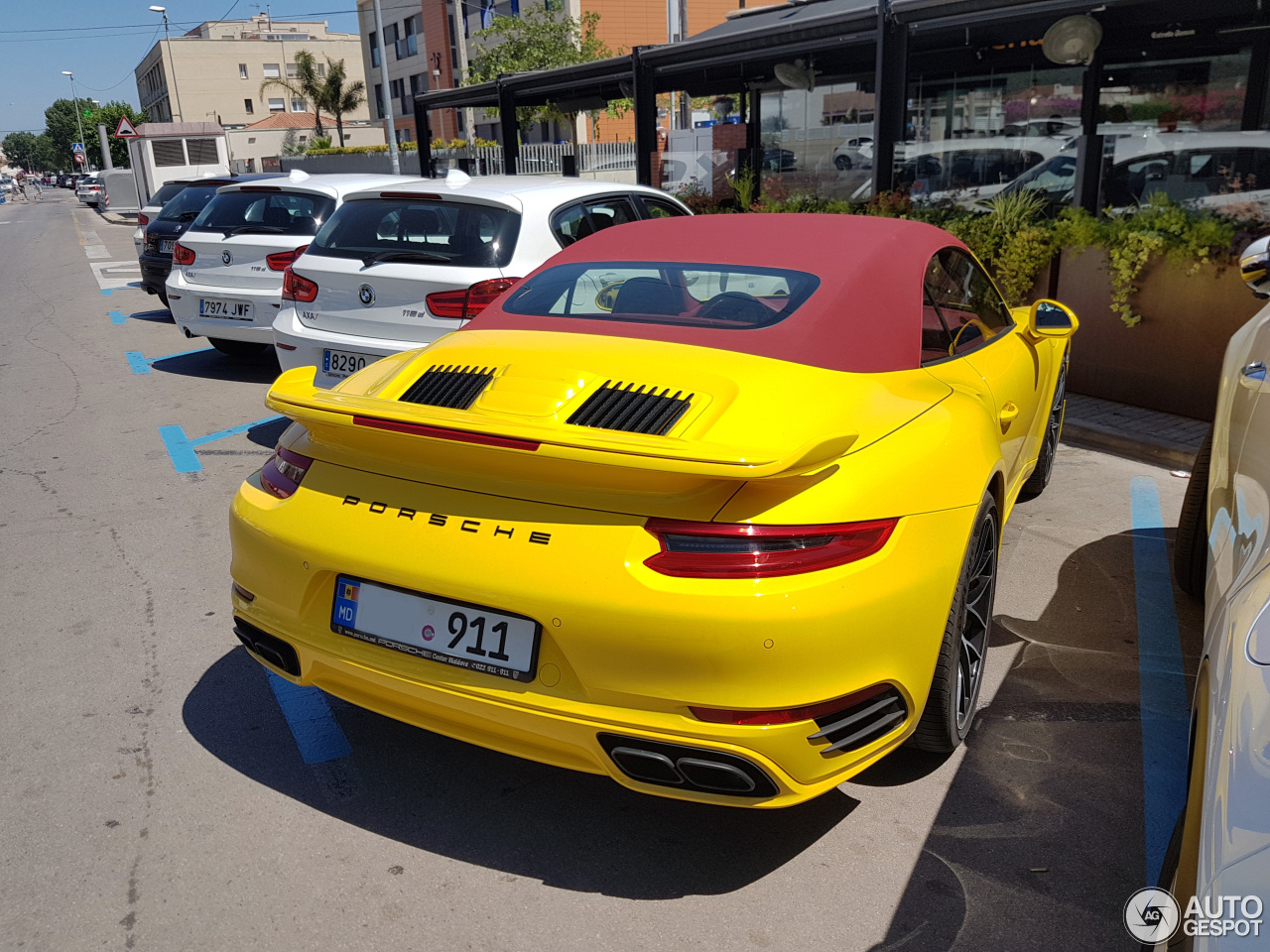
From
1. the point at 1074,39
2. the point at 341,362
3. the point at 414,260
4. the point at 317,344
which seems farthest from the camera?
the point at 1074,39

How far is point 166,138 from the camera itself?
49312mm

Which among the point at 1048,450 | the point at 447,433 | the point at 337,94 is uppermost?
the point at 337,94

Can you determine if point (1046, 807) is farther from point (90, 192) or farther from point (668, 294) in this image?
point (90, 192)

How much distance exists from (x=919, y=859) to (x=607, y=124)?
1757 inches

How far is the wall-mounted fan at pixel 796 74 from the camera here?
1452 cm

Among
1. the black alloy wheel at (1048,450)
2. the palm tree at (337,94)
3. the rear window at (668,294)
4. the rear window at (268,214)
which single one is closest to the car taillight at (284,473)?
the rear window at (668,294)

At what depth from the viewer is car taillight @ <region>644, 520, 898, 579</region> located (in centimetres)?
214

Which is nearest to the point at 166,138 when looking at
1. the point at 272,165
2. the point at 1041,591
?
the point at 272,165

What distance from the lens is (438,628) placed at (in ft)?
7.72

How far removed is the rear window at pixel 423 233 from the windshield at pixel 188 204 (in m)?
6.33

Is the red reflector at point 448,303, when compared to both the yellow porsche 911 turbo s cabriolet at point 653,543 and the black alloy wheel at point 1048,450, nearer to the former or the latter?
the yellow porsche 911 turbo s cabriolet at point 653,543

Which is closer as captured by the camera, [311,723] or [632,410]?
[632,410]

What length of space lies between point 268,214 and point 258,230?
20 centimetres

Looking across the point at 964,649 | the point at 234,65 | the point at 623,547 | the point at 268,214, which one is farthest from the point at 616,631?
the point at 234,65
